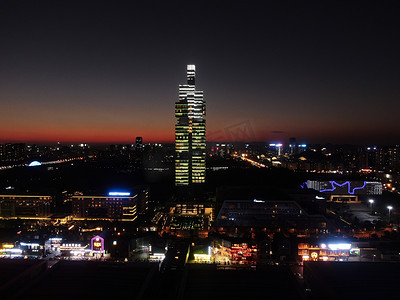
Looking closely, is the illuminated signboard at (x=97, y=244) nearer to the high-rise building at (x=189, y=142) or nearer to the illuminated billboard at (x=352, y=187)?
the high-rise building at (x=189, y=142)

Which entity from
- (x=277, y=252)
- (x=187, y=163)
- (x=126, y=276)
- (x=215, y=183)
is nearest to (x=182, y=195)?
(x=187, y=163)

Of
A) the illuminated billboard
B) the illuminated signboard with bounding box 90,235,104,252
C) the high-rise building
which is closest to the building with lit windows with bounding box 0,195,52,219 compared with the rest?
the illuminated signboard with bounding box 90,235,104,252

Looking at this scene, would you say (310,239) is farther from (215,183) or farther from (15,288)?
(215,183)

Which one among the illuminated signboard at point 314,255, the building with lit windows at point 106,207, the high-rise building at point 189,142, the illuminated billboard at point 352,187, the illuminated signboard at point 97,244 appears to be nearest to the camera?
the illuminated signboard at point 314,255

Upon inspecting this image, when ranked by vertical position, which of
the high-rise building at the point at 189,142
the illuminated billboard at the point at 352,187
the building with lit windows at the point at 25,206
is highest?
the high-rise building at the point at 189,142

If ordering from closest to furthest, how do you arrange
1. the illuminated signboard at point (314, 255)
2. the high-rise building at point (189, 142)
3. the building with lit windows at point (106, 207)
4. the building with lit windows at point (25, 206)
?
the illuminated signboard at point (314, 255), the building with lit windows at point (106, 207), the building with lit windows at point (25, 206), the high-rise building at point (189, 142)

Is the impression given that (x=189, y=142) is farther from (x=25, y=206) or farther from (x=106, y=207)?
(x=25, y=206)

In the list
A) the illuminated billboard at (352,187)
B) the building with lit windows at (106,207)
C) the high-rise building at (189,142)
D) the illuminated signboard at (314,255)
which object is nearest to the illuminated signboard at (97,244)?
the building with lit windows at (106,207)

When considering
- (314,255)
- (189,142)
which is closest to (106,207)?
(189,142)
